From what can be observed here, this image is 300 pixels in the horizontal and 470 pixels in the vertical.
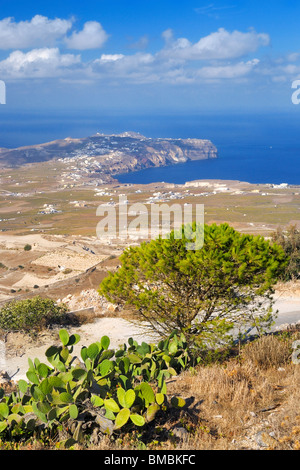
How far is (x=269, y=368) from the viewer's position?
6.25 metres

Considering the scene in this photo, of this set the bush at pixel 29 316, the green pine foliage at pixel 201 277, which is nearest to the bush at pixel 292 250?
the bush at pixel 29 316

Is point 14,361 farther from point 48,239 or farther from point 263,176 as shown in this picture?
point 263,176

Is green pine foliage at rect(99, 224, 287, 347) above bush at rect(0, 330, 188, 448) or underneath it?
above

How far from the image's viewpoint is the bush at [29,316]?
12234 mm

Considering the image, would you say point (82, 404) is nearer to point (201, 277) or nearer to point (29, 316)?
point (201, 277)

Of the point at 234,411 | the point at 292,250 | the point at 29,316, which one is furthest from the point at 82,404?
the point at 292,250

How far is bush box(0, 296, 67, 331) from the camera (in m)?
12.2

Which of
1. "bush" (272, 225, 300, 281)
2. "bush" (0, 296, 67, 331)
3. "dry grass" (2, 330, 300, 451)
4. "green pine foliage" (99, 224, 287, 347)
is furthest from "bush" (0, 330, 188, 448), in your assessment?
"bush" (272, 225, 300, 281)

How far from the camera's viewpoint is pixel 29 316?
40.2ft

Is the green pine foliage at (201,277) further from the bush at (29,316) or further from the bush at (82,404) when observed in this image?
the bush at (29,316)

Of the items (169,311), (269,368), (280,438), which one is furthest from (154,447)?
(169,311)

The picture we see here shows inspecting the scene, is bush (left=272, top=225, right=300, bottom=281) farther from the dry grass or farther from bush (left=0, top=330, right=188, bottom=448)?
bush (left=0, top=330, right=188, bottom=448)
